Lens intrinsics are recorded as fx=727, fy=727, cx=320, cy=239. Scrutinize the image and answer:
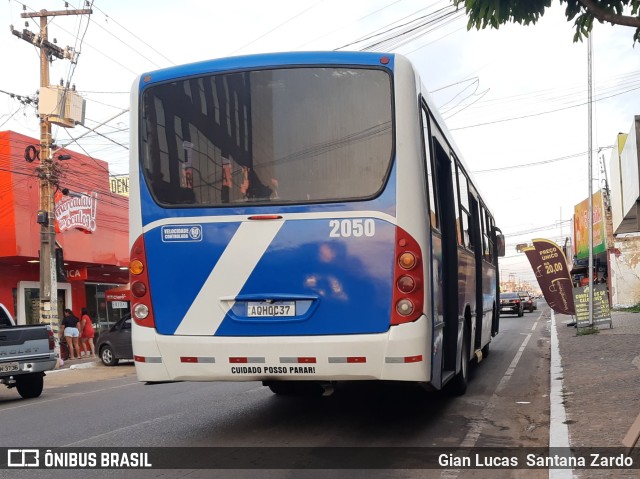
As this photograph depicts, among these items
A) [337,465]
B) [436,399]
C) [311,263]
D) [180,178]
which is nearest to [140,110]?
[180,178]

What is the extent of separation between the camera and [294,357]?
20.8ft

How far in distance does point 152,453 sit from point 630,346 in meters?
12.1

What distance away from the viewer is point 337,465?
599cm

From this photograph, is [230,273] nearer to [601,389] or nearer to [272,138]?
[272,138]

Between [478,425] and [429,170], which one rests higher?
[429,170]

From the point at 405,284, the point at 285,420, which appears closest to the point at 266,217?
the point at 405,284

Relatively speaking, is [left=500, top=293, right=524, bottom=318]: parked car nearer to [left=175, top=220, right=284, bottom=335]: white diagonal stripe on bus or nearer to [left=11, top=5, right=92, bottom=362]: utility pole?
[left=11, top=5, right=92, bottom=362]: utility pole

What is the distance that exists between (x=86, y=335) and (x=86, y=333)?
0.09m

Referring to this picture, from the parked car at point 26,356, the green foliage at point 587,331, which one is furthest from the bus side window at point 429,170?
the green foliage at point 587,331

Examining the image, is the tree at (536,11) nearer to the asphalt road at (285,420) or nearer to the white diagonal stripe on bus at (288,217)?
the white diagonal stripe on bus at (288,217)

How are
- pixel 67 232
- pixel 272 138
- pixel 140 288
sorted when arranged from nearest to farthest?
pixel 272 138, pixel 140 288, pixel 67 232

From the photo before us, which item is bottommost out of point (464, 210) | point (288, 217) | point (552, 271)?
point (552, 271)

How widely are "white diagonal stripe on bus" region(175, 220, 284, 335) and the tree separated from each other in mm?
2584

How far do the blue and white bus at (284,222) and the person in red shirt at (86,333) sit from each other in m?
18.6
